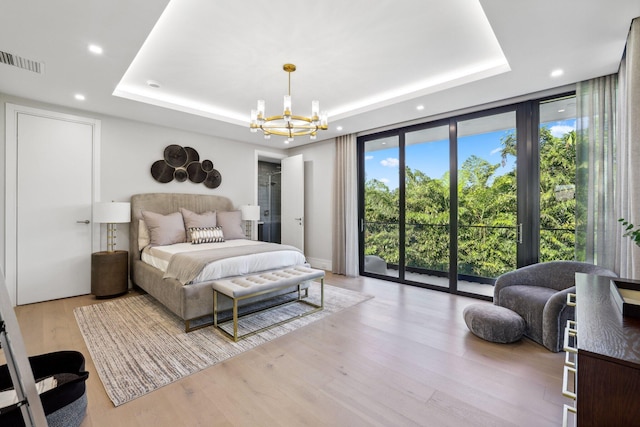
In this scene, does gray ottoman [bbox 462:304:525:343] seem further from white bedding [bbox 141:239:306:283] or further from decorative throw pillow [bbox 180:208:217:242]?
decorative throw pillow [bbox 180:208:217:242]

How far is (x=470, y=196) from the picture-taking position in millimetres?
3977

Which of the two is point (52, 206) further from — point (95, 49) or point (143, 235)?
point (95, 49)

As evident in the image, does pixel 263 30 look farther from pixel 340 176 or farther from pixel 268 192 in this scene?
pixel 268 192

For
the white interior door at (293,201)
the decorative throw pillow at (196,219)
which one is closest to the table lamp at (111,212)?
the decorative throw pillow at (196,219)

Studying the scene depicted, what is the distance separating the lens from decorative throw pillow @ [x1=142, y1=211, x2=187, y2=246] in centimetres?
410

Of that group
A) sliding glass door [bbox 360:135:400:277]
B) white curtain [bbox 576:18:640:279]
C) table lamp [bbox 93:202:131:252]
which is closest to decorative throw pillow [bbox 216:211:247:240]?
table lamp [bbox 93:202:131:252]

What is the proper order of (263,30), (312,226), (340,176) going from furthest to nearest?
(312,226) < (340,176) < (263,30)

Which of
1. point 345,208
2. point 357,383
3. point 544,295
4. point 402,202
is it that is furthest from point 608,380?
point 345,208

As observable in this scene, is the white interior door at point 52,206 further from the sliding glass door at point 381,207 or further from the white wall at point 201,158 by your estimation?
the sliding glass door at point 381,207

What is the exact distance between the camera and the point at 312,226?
589 cm

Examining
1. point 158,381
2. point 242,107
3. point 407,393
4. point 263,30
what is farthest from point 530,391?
point 242,107

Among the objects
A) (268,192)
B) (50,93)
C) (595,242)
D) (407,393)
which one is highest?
(50,93)

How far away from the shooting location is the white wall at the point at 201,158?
409 centimetres

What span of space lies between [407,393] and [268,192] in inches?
225
